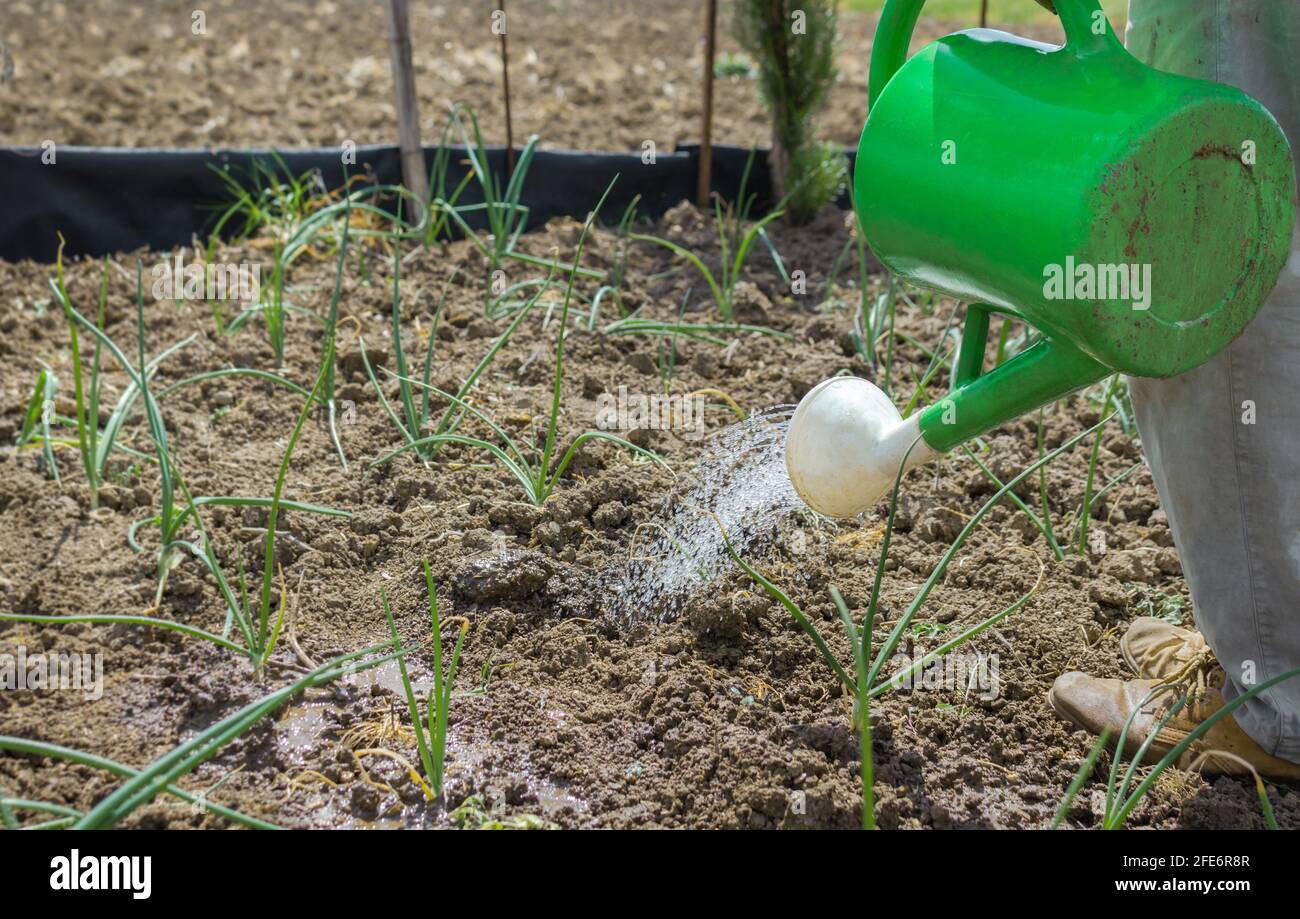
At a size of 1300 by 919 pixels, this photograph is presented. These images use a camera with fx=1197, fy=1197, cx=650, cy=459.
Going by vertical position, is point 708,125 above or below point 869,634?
above

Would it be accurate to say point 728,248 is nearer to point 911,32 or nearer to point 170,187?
point 170,187

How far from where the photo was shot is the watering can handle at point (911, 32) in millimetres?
1443

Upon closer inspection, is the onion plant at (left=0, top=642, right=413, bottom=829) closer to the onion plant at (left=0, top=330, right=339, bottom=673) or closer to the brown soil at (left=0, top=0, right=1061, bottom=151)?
the onion plant at (left=0, top=330, right=339, bottom=673)

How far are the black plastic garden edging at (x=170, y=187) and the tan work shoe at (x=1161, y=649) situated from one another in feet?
8.10

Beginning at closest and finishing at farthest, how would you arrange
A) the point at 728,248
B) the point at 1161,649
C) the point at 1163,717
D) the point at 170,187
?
the point at 1163,717
the point at 1161,649
the point at 728,248
the point at 170,187

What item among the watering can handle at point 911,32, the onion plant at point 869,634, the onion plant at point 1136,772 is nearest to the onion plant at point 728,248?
the onion plant at point 869,634

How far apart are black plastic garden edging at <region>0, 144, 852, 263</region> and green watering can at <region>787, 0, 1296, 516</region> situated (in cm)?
250

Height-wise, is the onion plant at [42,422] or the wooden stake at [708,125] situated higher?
the wooden stake at [708,125]

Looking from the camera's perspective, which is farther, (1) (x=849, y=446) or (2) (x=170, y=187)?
(2) (x=170, y=187)

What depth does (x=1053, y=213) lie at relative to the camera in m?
1.39

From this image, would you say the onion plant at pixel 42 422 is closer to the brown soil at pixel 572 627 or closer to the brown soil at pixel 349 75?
the brown soil at pixel 572 627

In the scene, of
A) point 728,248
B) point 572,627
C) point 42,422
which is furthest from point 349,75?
point 572,627

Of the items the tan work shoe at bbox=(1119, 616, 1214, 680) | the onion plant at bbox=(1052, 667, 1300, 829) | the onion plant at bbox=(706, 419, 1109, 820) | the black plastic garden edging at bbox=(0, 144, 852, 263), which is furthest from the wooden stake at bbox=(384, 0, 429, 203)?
the onion plant at bbox=(1052, 667, 1300, 829)

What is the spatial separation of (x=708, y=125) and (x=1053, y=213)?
2.66 meters
